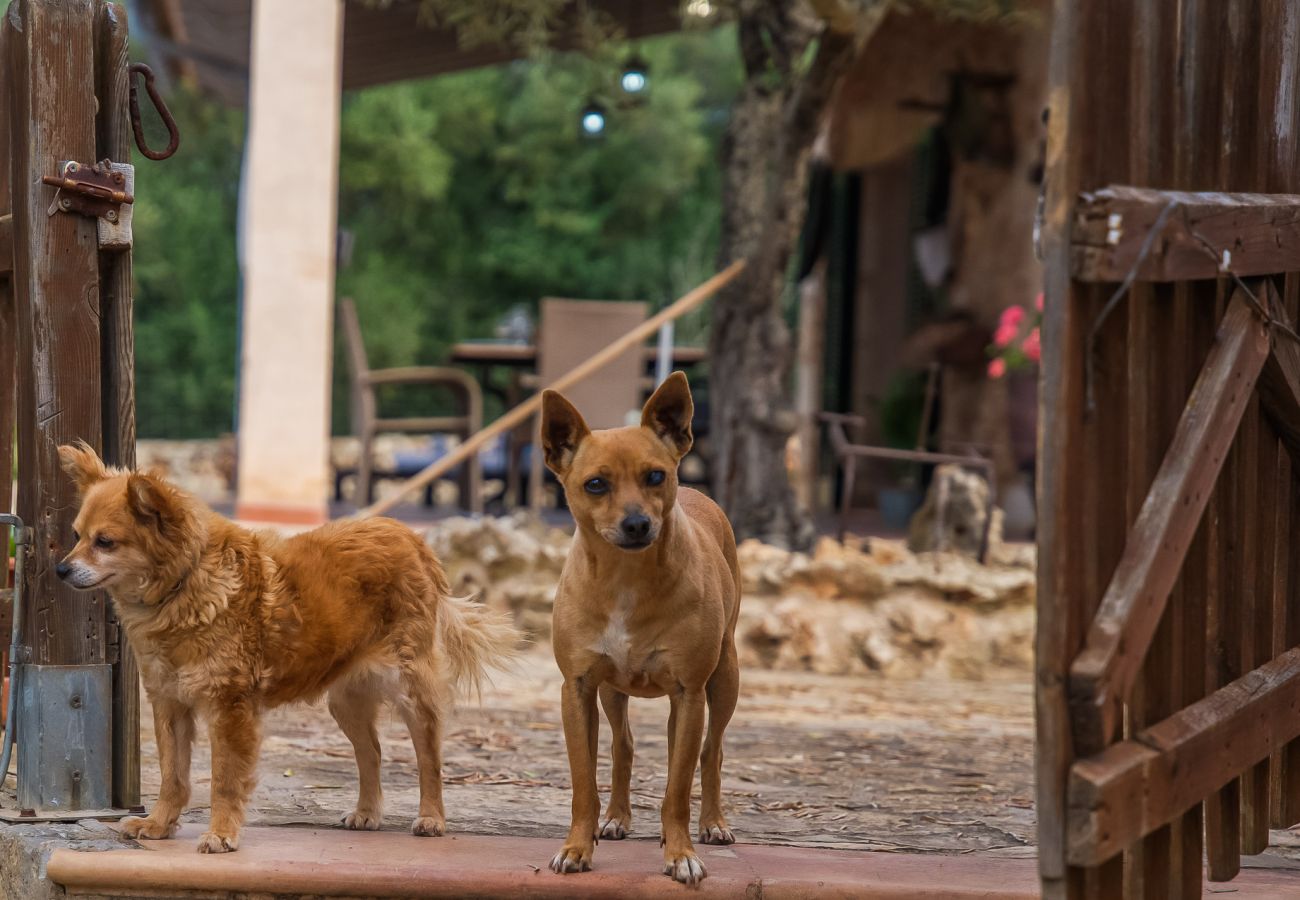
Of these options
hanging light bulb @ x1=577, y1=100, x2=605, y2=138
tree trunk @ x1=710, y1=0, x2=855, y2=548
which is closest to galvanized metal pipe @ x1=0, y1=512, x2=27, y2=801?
tree trunk @ x1=710, y1=0, x2=855, y2=548

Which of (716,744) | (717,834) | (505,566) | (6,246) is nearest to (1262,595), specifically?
(716,744)

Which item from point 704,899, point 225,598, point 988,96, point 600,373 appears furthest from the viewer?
point 988,96

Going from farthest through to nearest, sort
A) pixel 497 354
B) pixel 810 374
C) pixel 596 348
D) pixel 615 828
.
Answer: pixel 810 374 < pixel 497 354 < pixel 596 348 < pixel 615 828

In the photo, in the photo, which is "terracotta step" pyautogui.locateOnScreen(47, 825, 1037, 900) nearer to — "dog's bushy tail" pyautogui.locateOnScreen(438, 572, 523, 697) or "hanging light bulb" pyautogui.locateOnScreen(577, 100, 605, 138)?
"dog's bushy tail" pyautogui.locateOnScreen(438, 572, 523, 697)

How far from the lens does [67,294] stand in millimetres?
4000

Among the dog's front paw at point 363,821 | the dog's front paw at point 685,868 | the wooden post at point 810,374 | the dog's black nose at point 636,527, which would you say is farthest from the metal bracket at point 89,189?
the wooden post at point 810,374

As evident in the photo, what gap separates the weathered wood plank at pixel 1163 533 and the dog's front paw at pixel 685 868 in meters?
1.06

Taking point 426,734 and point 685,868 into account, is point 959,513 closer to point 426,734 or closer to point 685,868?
point 426,734

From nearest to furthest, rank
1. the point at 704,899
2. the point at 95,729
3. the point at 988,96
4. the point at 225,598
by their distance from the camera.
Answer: the point at 704,899
the point at 225,598
the point at 95,729
the point at 988,96

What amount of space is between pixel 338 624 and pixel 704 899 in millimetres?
1207

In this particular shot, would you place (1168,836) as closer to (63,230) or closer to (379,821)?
(379,821)

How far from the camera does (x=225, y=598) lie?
3760mm

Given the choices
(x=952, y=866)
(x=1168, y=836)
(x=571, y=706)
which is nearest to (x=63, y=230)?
(x=571, y=706)

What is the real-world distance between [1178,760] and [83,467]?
9.03 feet
